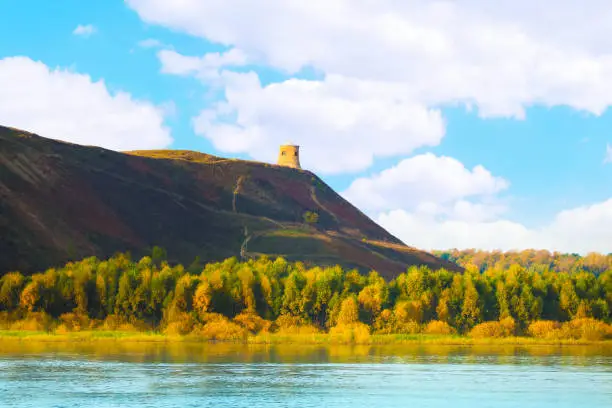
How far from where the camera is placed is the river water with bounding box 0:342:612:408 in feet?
190

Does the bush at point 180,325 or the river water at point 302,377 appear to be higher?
the bush at point 180,325

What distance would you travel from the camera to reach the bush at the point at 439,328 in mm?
111062

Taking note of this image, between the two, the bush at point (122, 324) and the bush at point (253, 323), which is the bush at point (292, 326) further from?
the bush at point (122, 324)

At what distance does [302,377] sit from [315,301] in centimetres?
4696


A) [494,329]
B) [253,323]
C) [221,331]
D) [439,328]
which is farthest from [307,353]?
[494,329]

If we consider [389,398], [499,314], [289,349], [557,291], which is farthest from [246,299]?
[389,398]

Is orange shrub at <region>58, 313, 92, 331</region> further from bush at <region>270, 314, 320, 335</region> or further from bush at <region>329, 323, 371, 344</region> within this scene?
bush at <region>329, 323, 371, 344</region>

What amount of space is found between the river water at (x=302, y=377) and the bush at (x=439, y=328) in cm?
1357

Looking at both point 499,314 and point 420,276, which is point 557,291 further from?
point 420,276

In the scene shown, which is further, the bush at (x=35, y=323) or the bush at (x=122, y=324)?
the bush at (x=122, y=324)

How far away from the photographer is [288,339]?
11150 centimetres

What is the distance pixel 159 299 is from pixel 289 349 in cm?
2485

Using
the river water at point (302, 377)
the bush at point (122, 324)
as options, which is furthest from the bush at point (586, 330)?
the bush at point (122, 324)

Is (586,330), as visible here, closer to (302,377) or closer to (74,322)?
(302,377)
